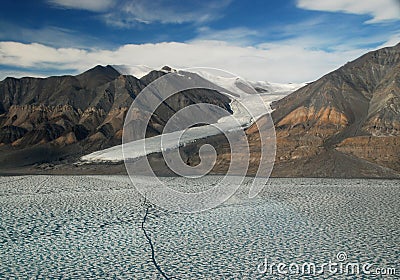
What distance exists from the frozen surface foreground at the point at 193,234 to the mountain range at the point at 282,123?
8.48m

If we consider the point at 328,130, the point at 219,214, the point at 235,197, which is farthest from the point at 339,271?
the point at 328,130

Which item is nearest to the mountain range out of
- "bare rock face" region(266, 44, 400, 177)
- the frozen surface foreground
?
"bare rock face" region(266, 44, 400, 177)

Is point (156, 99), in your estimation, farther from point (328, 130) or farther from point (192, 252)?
point (192, 252)

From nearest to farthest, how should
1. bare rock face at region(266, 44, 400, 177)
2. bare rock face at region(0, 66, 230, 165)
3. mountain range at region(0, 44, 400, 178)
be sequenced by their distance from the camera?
bare rock face at region(266, 44, 400, 177), mountain range at region(0, 44, 400, 178), bare rock face at region(0, 66, 230, 165)

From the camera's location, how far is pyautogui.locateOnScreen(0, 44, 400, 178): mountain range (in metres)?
24.0

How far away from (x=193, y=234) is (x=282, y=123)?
24.0 m

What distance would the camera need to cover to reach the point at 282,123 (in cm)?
3247

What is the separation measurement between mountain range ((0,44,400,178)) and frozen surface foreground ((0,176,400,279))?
27.8ft

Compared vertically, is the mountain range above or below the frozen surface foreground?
above

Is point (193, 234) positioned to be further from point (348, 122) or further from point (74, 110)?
point (74, 110)

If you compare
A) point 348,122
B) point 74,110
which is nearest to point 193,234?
point 348,122

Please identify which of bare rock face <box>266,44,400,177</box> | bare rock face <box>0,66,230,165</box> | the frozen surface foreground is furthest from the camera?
bare rock face <box>0,66,230,165</box>

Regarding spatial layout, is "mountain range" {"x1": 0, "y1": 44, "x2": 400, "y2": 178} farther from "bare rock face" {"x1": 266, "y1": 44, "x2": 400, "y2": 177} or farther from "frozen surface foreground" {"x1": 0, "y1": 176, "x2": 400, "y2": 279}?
"frozen surface foreground" {"x1": 0, "y1": 176, "x2": 400, "y2": 279}

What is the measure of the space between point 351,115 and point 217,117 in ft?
69.6
